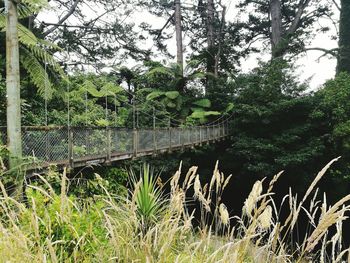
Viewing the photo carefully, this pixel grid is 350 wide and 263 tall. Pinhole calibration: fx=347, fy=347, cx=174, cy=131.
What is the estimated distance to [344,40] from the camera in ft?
45.1

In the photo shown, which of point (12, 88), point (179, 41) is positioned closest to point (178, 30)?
point (179, 41)

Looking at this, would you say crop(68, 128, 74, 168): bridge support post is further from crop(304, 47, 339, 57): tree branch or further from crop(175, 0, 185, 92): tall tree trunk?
crop(304, 47, 339, 57): tree branch

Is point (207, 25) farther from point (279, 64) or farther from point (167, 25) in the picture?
point (279, 64)

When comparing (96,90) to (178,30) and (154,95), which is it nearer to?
(154,95)

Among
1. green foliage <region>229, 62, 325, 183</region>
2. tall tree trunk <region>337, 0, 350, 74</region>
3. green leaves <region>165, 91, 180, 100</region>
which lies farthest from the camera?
green leaves <region>165, 91, 180, 100</region>

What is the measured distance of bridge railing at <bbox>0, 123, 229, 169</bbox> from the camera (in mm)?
3838

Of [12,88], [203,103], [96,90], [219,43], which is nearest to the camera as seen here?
[12,88]

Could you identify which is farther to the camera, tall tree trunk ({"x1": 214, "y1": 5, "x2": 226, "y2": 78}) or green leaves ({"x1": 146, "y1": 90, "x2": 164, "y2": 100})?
tall tree trunk ({"x1": 214, "y1": 5, "x2": 226, "y2": 78})

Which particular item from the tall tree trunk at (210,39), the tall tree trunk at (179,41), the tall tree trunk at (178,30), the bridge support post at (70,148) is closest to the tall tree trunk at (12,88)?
the bridge support post at (70,148)

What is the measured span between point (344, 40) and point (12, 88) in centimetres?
1363

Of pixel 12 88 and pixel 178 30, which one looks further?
pixel 178 30

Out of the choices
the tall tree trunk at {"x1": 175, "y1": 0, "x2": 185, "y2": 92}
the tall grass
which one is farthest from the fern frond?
the tall tree trunk at {"x1": 175, "y1": 0, "x2": 185, "y2": 92}

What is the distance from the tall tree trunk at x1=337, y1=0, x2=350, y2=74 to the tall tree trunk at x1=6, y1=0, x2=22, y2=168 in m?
12.9

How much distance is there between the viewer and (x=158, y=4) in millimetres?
16453
